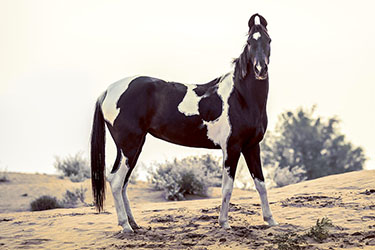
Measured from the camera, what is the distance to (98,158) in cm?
777

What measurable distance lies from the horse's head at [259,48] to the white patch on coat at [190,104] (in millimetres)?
Answer: 995

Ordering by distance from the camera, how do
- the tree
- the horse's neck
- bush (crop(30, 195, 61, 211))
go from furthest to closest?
the tree < bush (crop(30, 195, 61, 211)) < the horse's neck

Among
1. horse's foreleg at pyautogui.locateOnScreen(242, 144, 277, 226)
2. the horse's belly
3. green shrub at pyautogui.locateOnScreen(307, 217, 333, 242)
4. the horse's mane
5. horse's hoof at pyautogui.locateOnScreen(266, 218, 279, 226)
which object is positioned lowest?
green shrub at pyautogui.locateOnScreen(307, 217, 333, 242)

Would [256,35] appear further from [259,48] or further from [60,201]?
[60,201]

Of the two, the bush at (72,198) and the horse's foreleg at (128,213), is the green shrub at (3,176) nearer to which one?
the bush at (72,198)

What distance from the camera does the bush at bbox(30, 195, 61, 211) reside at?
12812 millimetres

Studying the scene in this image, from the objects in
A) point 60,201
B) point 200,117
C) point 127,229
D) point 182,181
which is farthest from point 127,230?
point 182,181

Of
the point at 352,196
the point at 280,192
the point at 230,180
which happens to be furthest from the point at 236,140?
the point at 280,192

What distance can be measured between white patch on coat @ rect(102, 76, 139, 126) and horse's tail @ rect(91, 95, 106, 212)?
26cm

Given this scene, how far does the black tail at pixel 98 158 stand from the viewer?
772 centimetres

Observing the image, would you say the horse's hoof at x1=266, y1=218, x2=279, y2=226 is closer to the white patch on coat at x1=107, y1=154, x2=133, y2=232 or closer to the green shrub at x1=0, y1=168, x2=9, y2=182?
the white patch on coat at x1=107, y1=154, x2=133, y2=232

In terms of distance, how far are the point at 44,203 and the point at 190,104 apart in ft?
23.5

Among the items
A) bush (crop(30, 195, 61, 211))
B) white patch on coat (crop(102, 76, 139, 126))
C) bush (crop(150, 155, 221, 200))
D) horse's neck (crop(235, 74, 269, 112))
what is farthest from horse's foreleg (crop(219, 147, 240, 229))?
bush (crop(30, 195, 61, 211))

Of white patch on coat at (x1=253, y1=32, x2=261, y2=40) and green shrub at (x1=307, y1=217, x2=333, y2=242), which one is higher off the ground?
white patch on coat at (x1=253, y1=32, x2=261, y2=40)
